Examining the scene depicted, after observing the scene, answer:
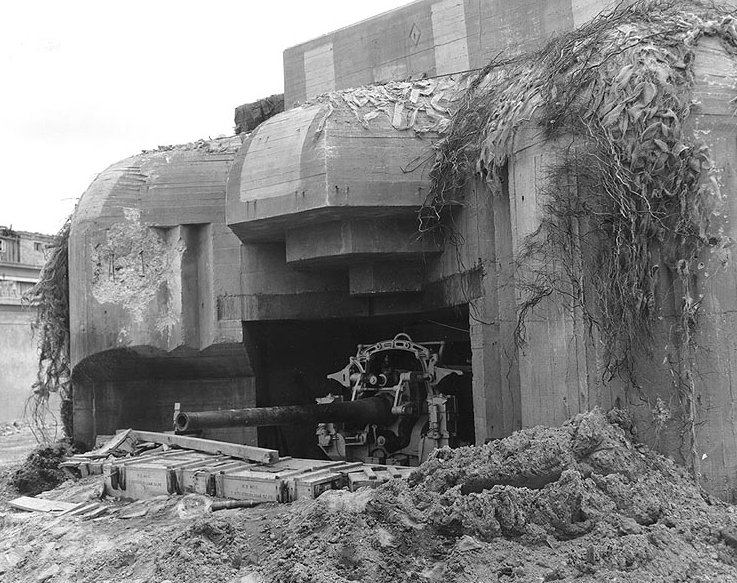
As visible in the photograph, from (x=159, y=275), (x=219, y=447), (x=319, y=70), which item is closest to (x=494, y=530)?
(x=219, y=447)

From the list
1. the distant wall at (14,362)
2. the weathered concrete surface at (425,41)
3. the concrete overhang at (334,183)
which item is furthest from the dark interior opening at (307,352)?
the distant wall at (14,362)

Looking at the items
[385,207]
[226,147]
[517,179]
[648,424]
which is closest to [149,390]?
[226,147]

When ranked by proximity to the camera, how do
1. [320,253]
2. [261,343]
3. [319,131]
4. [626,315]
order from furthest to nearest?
[261,343]
[320,253]
[319,131]
[626,315]

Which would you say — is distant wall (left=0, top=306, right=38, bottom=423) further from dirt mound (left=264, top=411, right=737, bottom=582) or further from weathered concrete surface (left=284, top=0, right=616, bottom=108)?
dirt mound (left=264, top=411, right=737, bottom=582)

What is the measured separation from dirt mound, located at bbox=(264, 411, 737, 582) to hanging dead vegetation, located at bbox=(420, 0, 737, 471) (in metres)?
0.83

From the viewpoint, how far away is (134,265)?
37.4ft

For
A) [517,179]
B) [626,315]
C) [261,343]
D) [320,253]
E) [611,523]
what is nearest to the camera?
[611,523]

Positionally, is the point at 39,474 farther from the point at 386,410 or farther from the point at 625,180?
the point at 625,180

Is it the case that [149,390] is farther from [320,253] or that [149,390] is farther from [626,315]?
[626,315]

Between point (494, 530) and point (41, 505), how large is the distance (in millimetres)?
5038

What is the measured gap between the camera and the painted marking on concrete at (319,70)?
11.2 meters

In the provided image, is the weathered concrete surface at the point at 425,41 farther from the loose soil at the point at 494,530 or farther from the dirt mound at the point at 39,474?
the dirt mound at the point at 39,474

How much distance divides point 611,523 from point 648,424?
1.33 m

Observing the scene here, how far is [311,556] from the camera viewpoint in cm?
550
